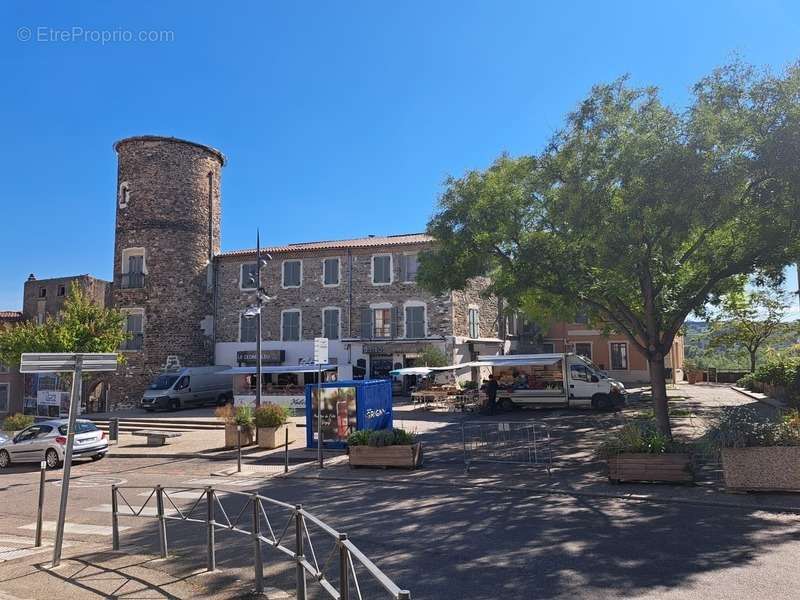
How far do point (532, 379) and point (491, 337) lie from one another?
12.5 meters

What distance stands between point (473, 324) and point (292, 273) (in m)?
11.2

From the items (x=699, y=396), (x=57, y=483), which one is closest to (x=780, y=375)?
(x=699, y=396)

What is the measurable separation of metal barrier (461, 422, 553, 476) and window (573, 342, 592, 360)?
87.1 feet

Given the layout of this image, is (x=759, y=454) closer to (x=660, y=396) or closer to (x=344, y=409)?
(x=660, y=396)

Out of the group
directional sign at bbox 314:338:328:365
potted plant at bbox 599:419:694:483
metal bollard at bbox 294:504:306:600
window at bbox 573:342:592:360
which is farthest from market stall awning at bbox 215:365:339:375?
metal bollard at bbox 294:504:306:600

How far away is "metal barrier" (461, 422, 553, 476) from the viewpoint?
41.5ft

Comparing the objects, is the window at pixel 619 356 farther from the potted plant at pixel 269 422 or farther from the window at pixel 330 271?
the potted plant at pixel 269 422

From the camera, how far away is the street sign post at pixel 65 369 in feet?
23.6

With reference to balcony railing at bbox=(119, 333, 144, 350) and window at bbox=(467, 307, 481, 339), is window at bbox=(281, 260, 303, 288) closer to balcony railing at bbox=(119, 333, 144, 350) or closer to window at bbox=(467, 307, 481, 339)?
balcony railing at bbox=(119, 333, 144, 350)

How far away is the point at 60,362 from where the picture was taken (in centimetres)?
752

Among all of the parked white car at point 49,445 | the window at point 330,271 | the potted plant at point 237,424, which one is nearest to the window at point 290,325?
the window at point 330,271

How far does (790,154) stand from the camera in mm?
9844

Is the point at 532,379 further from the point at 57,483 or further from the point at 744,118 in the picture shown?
the point at 57,483

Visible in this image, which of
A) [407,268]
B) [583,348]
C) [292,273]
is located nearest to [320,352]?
[407,268]
